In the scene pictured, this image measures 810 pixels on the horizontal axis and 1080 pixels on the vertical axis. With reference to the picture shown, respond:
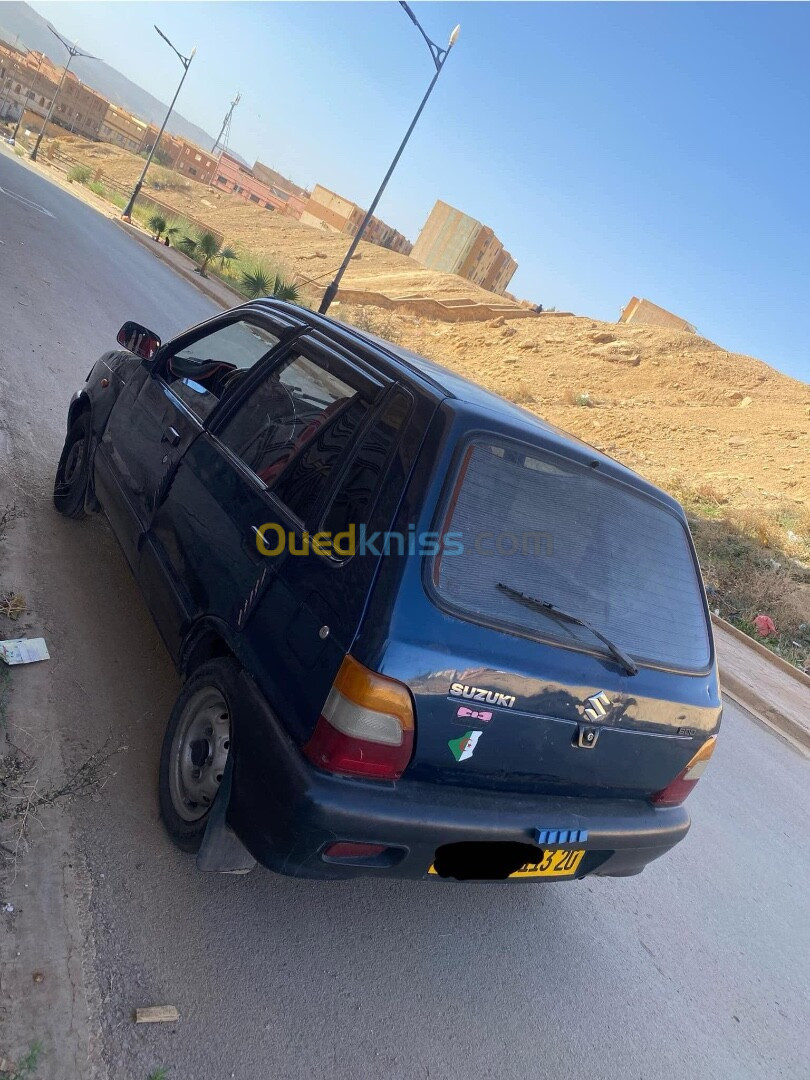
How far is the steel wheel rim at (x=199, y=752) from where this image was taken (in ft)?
8.79

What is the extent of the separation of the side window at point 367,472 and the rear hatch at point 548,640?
0.26 metres

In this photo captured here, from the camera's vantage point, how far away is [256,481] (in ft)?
9.66

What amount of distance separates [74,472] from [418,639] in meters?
3.37

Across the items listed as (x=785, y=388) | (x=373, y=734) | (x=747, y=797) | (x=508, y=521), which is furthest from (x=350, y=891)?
(x=785, y=388)

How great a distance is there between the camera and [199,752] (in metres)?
2.77

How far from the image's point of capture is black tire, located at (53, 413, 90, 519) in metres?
4.58

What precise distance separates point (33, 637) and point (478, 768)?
2.24m

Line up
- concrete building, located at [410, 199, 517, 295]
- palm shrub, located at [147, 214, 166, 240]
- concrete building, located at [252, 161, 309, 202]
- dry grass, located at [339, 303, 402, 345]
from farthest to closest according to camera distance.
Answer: concrete building, located at [252, 161, 309, 202] < concrete building, located at [410, 199, 517, 295] < dry grass, located at [339, 303, 402, 345] < palm shrub, located at [147, 214, 166, 240]

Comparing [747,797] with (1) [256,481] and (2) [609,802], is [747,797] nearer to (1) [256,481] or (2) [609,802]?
(2) [609,802]

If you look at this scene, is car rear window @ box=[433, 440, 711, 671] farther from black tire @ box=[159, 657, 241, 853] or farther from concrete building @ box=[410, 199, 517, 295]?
concrete building @ box=[410, 199, 517, 295]

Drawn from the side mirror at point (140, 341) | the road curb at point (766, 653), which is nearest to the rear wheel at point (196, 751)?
the side mirror at point (140, 341)

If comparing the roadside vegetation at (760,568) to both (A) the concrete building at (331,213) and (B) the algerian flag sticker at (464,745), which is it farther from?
(A) the concrete building at (331,213)

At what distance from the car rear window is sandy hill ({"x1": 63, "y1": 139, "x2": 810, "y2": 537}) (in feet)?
42.0

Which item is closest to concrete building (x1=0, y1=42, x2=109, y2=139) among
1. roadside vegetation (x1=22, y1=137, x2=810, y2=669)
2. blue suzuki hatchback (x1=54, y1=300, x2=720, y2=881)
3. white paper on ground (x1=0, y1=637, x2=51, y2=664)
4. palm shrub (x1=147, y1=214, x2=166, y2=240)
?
palm shrub (x1=147, y1=214, x2=166, y2=240)
